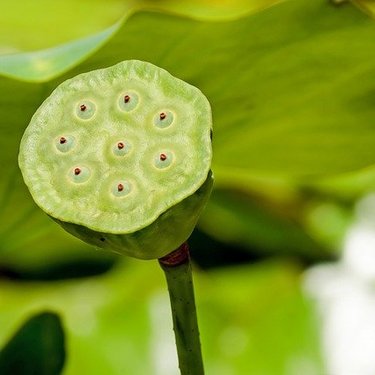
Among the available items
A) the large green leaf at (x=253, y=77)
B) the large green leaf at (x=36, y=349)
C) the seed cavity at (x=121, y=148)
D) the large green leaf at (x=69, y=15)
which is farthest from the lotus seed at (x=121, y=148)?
the large green leaf at (x=69, y=15)

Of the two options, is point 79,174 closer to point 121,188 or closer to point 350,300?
point 121,188

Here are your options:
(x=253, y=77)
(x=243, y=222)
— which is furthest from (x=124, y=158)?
(x=243, y=222)

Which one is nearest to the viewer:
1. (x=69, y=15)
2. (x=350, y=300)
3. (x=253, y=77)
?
(x=253, y=77)

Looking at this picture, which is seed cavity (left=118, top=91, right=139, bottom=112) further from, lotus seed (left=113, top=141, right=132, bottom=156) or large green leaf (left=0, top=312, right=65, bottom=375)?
large green leaf (left=0, top=312, right=65, bottom=375)

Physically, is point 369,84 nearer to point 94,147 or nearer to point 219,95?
point 219,95

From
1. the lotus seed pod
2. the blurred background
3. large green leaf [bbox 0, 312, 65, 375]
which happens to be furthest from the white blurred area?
the lotus seed pod

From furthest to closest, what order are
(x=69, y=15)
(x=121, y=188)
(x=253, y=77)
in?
(x=69, y=15) < (x=253, y=77) < (x=121, y=188)

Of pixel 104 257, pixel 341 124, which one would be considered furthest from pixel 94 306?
pixel 341 124
